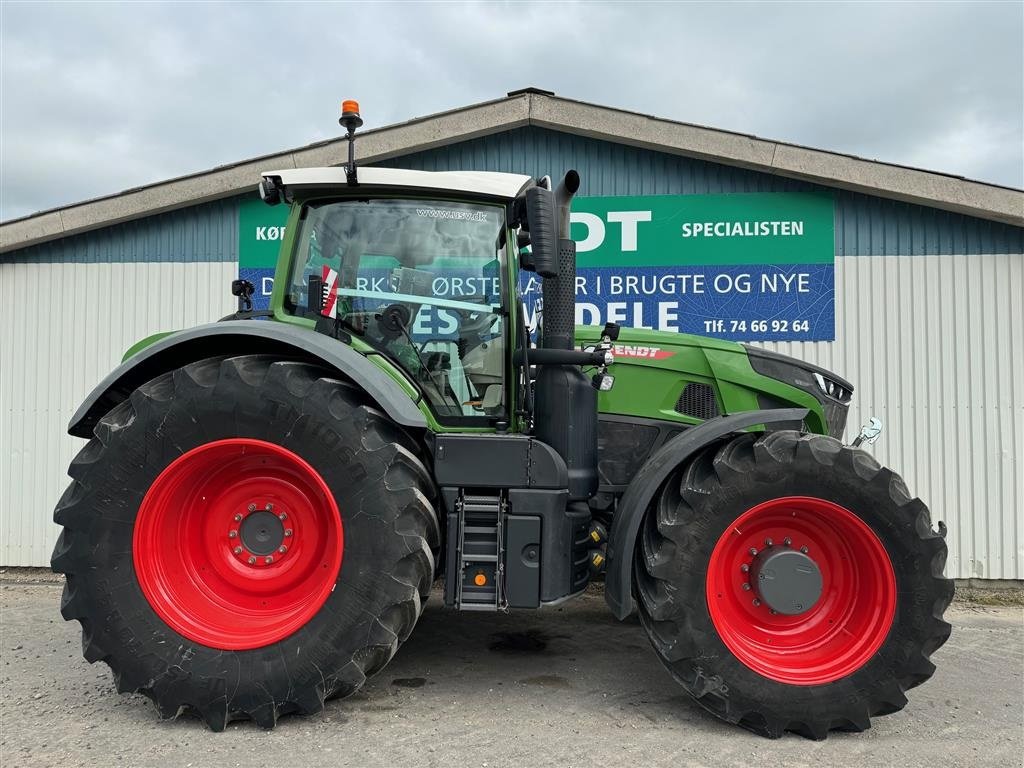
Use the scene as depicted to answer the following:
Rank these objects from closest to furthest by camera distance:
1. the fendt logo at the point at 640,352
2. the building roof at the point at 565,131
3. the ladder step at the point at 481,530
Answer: the ladder step at the point at 481,530
the fendt logo at the point at 640,352
the building roof at the point at 565,131

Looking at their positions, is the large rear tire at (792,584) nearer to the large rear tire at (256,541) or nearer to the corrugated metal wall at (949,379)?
the large rear tire at (256,541)

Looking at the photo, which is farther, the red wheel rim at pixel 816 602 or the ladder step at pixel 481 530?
the ladder step at pixel 481 530

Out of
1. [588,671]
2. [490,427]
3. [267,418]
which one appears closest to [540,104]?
[490,427]

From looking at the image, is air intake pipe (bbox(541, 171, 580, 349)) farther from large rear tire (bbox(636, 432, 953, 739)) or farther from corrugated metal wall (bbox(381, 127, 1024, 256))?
corrugated metal wall (bbox(381, 127, 1024, 256))

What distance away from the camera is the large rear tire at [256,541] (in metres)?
3.06

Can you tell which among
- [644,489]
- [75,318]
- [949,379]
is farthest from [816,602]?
[75,318]

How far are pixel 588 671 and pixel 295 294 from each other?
261cm

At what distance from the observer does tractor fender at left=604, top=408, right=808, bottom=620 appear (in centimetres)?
323

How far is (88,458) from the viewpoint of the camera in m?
3.16

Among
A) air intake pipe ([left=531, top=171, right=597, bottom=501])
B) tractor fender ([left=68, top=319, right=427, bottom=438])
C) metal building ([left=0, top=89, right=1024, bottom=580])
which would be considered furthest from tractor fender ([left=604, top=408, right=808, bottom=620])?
metal building ([left=0, top=89, right=1024, bottom=580])

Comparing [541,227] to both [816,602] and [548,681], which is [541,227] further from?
[548,681]

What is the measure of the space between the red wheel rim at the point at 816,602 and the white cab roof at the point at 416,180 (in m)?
1.99

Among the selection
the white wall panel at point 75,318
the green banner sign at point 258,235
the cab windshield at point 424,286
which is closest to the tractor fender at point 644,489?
the cab windshield at point 424,286

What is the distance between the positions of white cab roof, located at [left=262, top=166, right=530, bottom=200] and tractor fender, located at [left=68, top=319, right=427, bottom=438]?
2.50ft
